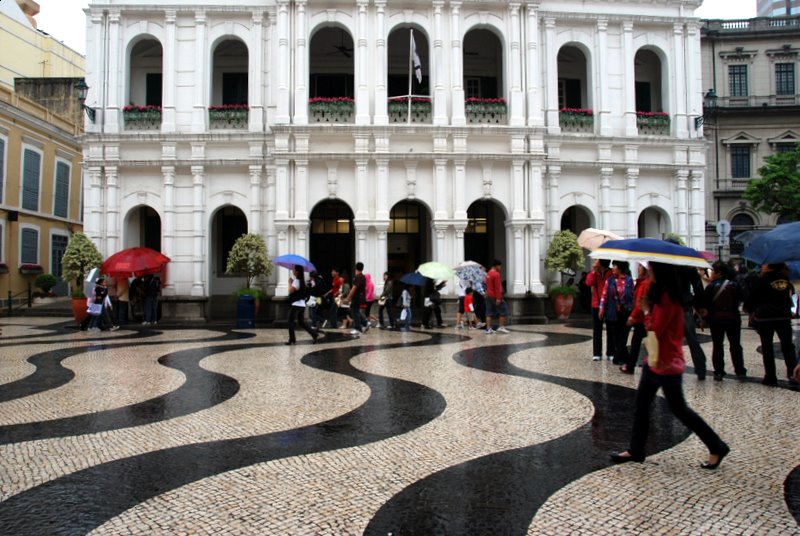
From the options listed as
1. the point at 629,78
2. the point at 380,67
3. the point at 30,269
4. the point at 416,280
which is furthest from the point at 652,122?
the point at 30,269

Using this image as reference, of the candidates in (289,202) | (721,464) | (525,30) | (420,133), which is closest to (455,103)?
(420,133)

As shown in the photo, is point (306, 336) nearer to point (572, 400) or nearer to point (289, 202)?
point (289, 202)

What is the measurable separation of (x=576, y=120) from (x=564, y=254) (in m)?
5.36

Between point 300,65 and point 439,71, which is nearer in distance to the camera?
point 300,65

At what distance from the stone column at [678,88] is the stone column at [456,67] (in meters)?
8.29

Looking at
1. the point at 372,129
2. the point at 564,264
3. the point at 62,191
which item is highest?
the point at 372,129

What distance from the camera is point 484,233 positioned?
80.3ft

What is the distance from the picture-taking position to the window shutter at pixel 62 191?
3042cm

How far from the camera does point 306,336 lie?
596 inches

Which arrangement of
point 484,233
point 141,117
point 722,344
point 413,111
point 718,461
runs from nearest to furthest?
point 718,461 < point 722,344 < point 413,111 < point 141,117 < point 484,233

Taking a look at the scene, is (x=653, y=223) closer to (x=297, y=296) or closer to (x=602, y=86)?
Result: (x=602, y=86)

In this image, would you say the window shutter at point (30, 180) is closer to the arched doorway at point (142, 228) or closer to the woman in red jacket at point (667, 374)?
the arched doorway at point (142, 228)

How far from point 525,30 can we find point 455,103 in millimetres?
3726

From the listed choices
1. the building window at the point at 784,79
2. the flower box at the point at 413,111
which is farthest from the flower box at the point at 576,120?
the building window at the point at 784,79
